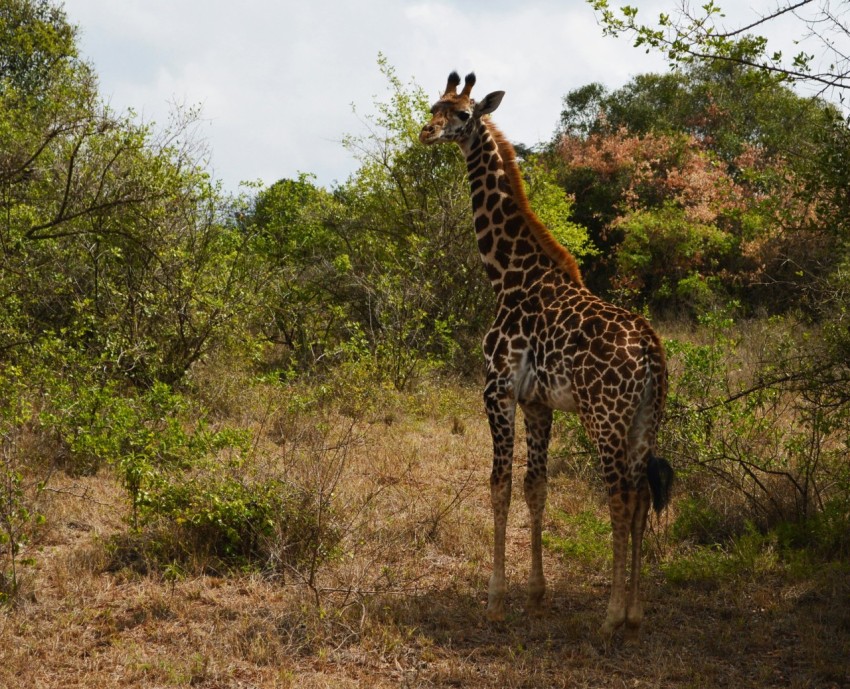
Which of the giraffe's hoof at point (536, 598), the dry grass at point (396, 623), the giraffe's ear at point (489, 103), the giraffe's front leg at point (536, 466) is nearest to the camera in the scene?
the dry grass at point (396, 623)

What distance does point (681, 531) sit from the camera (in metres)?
7.47

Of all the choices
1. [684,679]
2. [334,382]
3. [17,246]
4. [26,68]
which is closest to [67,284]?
[17,246]

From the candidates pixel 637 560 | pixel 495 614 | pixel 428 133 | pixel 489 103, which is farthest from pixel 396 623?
pixel 489 103

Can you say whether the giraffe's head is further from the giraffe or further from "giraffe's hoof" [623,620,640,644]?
"giraffe's hoof" [623,620,640,644]

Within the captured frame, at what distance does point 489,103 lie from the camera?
6910 millimetres

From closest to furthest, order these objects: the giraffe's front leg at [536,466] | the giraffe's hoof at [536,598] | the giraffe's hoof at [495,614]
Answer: the giraffe's hoof at [495,614] < the giraffe's hoof at [536,598] < the giraffe's front leg at [536,466]

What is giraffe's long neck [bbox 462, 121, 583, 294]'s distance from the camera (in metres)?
6.61

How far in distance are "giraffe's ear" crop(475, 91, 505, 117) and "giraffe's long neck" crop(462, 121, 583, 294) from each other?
10 centimetres

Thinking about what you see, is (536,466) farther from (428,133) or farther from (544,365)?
(428,133)

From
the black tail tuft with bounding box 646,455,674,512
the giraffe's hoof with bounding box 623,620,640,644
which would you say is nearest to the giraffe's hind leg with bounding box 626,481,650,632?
the giraffe's hoof with bounding box 623,620,640,644

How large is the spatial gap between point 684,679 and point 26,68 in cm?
2139

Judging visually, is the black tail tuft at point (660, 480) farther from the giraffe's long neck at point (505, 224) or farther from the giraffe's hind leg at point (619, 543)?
the giraffe's long neck at point (505, 224)

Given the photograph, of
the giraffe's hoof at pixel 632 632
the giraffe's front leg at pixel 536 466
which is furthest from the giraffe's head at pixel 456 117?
the giraffe's hoof at pixel 632 632

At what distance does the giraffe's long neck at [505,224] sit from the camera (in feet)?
21.7
